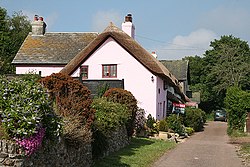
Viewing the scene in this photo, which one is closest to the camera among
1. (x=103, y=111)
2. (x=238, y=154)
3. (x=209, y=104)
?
(x=103, y=111)

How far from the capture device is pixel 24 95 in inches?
315

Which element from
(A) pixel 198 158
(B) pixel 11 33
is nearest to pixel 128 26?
(A) pixel 198 158

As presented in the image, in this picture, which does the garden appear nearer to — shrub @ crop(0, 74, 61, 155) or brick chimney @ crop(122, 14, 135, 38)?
shrub @ crop(0, 74, 61, 155)

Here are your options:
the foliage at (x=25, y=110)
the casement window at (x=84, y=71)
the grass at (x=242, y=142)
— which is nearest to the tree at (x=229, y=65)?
the grass at (x=242, y=142)

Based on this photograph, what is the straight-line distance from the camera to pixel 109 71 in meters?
28.2

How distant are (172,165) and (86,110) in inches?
182

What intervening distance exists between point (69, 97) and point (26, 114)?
13.7ft

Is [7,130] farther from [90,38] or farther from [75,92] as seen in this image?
[90,38]

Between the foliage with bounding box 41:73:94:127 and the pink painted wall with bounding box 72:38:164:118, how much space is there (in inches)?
600

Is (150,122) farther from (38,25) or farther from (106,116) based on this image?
(38,25)

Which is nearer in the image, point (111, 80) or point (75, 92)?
point (75, 92)

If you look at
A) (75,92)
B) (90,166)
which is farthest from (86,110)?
(90,166)

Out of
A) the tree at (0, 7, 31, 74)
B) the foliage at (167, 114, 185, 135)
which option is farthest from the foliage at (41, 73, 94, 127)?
the tree at (0, 7, 31, 74)

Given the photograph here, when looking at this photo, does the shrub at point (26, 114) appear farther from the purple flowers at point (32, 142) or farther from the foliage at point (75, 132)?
the foliage at point (75, 132)
